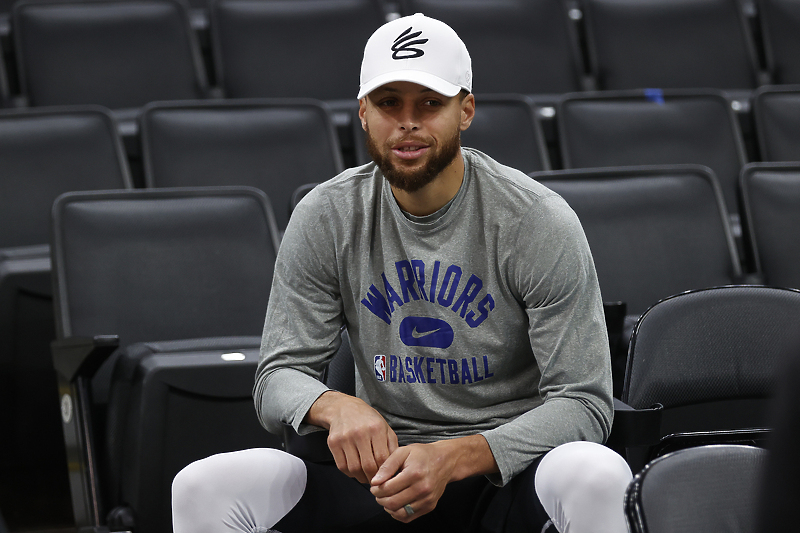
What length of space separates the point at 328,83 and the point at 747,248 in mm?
1188

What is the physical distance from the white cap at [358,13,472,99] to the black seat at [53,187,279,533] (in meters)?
0.49

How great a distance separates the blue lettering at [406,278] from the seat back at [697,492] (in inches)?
17.1

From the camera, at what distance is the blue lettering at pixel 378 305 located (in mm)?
1227

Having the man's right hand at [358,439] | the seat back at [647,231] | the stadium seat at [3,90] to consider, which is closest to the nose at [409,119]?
the man's right hand at [358,439]

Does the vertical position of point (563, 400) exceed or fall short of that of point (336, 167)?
it falls short

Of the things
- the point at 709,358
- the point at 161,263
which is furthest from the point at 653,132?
the point at 161,263

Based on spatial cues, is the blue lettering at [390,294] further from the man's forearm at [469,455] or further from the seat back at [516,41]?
the seat back at [516,41]

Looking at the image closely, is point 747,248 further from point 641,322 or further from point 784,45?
point 784,45

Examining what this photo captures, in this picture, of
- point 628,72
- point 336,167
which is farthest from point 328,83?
point 628,72

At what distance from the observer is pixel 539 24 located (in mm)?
2762

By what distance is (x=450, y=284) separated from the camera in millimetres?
1197

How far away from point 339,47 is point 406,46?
1.48 m

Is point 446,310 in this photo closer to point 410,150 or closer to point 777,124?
point 410,150

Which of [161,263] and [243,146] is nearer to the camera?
[161,263]
